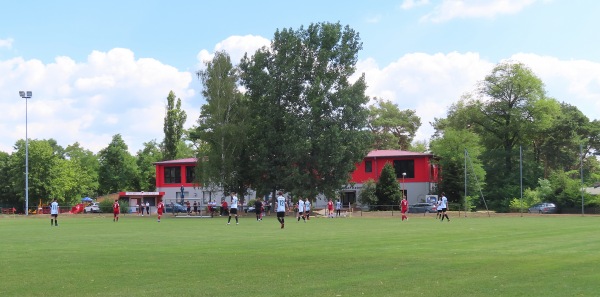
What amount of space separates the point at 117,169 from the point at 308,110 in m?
66.8

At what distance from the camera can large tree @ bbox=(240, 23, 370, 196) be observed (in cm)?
6700

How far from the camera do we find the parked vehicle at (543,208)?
2820 inches

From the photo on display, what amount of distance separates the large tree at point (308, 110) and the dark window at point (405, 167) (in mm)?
19477

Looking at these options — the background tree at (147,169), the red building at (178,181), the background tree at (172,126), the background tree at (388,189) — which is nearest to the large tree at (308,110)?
the background tree at (388,189)

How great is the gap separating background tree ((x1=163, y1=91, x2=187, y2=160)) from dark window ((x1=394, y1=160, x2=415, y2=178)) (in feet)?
123

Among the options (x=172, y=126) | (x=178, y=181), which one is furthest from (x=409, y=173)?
(x=172, y=126)

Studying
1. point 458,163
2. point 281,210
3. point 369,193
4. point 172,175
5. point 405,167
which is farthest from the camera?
point 172,175

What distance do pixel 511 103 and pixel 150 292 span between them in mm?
84492

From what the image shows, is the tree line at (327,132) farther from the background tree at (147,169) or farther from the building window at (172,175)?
the background tree at (147,169)

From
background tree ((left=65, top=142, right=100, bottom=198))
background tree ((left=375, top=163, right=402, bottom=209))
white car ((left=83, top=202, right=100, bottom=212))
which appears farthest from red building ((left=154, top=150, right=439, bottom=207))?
background tree ((left=65, top=142, right=100, bottom=198))

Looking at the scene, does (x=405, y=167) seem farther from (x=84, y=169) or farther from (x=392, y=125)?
(x=84, y=169)

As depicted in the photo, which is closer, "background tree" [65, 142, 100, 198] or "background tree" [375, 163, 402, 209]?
"background tree" [375, 163, 402, 209]

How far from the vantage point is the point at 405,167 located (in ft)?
291

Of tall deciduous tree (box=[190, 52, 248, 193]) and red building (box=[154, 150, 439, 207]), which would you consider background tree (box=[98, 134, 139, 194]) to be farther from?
tall deciduous tree (box=[190, 52, 248, 193])
